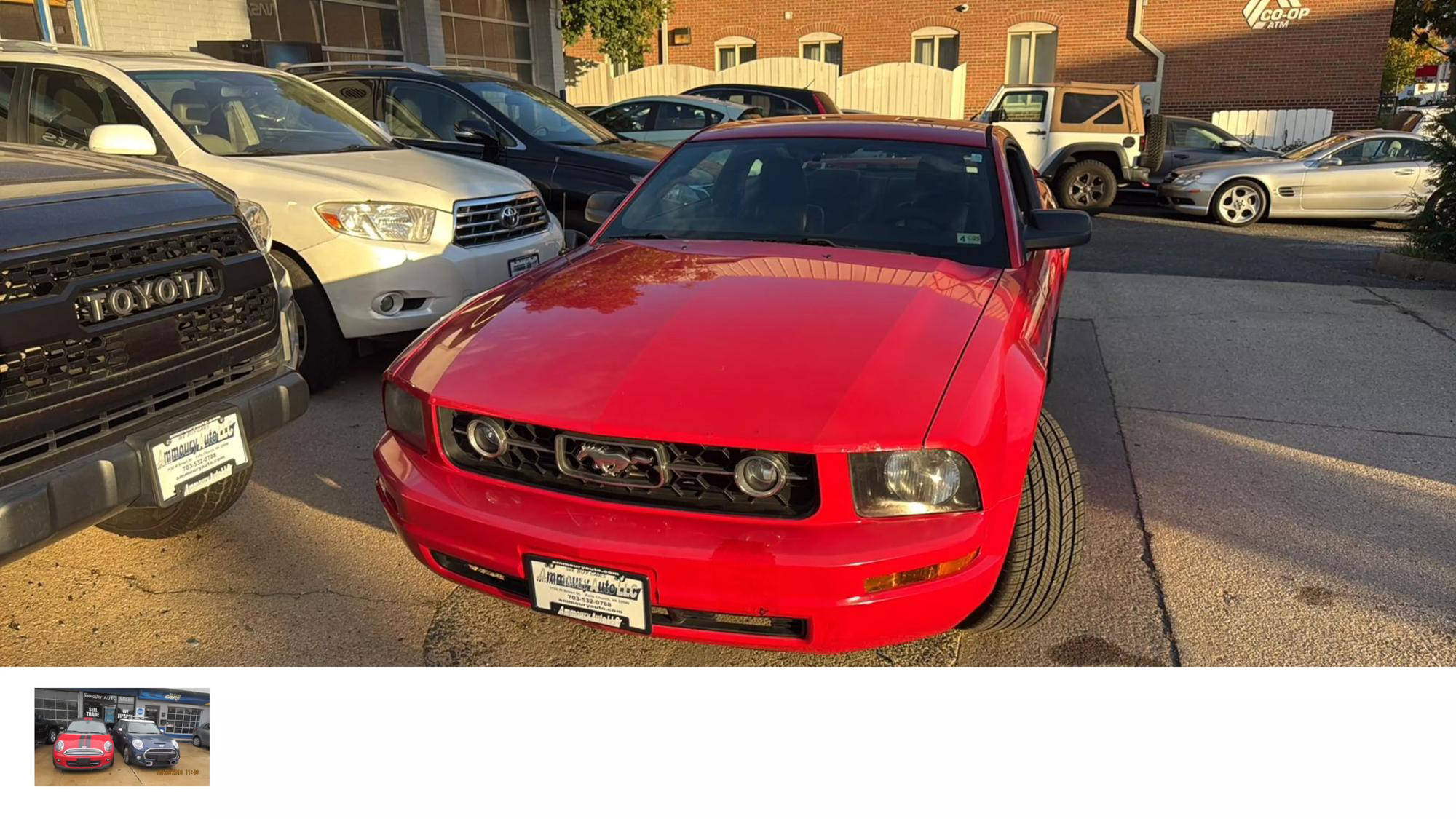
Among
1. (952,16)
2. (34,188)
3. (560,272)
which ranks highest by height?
(952,16)

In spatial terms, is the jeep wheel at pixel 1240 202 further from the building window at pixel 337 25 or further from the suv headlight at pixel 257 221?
the suv headlight at pixel 257 221

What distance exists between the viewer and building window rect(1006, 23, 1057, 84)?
24.4m

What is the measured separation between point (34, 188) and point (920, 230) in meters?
2.77

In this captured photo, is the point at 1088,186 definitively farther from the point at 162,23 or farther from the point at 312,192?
the point at 162,23

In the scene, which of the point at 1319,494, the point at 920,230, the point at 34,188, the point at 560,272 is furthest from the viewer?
the point at 1319,494

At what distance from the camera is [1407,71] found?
126 feet

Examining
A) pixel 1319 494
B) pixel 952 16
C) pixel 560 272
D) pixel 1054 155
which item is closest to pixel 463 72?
pixel 560 272

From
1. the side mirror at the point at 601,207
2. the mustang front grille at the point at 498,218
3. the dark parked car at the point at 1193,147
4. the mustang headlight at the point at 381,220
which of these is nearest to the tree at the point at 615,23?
the dark parked car at the point at 1193,147

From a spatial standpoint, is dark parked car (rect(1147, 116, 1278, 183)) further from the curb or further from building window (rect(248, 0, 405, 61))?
building window (rect(248, 0, 405, 61))

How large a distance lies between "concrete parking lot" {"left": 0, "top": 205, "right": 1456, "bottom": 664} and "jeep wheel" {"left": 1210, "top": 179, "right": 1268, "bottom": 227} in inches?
313

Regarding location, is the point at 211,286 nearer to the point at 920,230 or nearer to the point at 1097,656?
the point at 920,230
